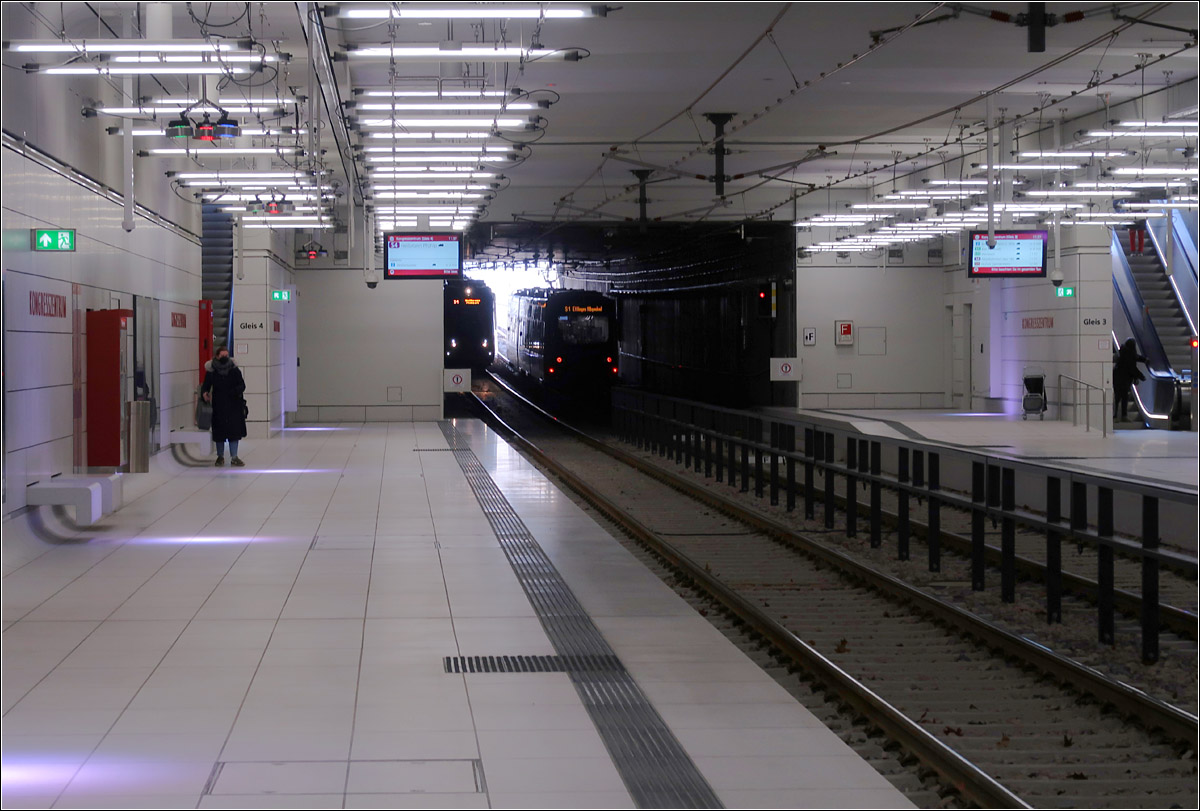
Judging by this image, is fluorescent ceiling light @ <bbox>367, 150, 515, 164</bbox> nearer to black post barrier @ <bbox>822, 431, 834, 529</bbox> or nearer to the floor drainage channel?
the floor drainage channel

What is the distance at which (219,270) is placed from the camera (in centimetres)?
2464


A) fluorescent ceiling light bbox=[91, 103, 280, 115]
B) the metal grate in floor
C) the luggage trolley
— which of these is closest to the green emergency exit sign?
fluorescent ceiling light bbox=[91, 103, 280, 115]

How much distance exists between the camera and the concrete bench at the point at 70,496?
11.1 meters

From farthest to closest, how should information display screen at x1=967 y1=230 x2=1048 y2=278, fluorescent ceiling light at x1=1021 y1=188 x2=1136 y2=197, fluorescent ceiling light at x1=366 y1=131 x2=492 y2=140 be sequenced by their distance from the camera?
information display screen at x1=967 y1=230 x2=1048 y2=278, fluorescent ceiling light at x1=1021 y1=188 x2=1136 y2=197, fluorescent ceiling light at x1=366 y1=131 x2=492 y2=140

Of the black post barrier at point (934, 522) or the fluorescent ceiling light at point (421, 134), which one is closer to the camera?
the black post barrier at point (934, 522)

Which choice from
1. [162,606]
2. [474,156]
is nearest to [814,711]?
[162,606]

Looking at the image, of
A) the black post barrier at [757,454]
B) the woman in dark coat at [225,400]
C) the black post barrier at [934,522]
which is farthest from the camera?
the woman in dark coat at [225,400]

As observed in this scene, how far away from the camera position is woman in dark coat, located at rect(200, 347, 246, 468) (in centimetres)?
1792

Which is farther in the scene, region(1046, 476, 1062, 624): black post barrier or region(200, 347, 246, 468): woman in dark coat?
region(200, 347, 246, 468): woman in dark coat

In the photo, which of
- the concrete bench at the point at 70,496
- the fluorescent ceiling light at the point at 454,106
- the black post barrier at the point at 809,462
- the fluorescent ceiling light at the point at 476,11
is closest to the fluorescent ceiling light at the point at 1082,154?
the black post barrier at the point at 809,462

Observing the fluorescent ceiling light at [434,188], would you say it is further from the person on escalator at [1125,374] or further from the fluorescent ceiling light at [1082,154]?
the person on escalator at [1125,374]

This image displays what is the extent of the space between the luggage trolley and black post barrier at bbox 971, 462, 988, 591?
1515 cm

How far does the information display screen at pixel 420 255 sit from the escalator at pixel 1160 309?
12419mm

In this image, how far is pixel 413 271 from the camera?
24.1 metres
